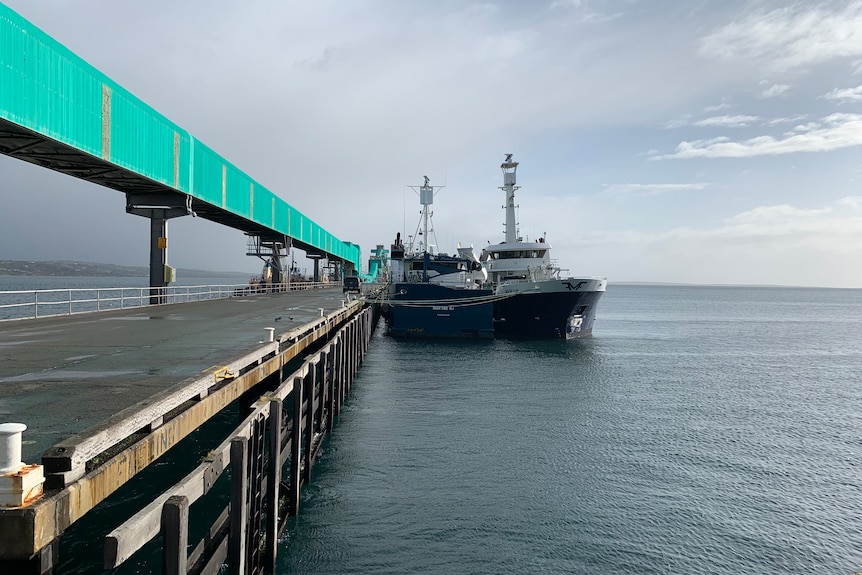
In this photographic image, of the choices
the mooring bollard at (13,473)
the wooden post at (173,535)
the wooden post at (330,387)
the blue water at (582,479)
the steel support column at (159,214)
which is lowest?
the blue water at (582,479)

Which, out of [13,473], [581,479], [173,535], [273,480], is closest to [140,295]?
[273,480]

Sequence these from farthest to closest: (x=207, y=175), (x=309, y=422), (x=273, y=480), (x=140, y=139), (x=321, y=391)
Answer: (x=207, y=175) < (x=140, y=139) < (x=321, y=391) < (x=309, y=422) < (x=273, y=480)

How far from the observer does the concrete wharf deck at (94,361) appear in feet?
21.8

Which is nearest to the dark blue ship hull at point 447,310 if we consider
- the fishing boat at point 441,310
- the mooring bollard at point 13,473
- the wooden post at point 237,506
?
the fishing boat at point 441,310

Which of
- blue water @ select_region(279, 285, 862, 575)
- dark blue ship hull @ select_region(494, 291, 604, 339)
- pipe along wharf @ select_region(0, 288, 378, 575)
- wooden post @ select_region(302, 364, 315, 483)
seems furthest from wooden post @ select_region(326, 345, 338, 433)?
dark blue ship hull @ select_region(494, 291, 604, 339)

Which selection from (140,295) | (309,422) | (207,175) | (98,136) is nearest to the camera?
(309,422)

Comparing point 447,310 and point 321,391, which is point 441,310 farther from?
point 321,391

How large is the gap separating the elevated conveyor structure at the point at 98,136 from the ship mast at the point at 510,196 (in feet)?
85.4

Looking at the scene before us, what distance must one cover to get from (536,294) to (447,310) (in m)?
6.78

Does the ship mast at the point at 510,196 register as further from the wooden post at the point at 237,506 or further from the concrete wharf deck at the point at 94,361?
the wooden post at the point at 237,506

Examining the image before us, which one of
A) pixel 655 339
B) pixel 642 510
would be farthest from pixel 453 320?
pixel 642 510

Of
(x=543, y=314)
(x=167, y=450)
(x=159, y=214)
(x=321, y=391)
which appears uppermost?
(x=159, y=214)

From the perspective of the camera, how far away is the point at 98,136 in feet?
64.4

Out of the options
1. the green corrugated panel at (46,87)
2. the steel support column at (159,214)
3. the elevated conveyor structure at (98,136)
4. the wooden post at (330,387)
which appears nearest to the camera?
the green corrugated panel at (46,87)
